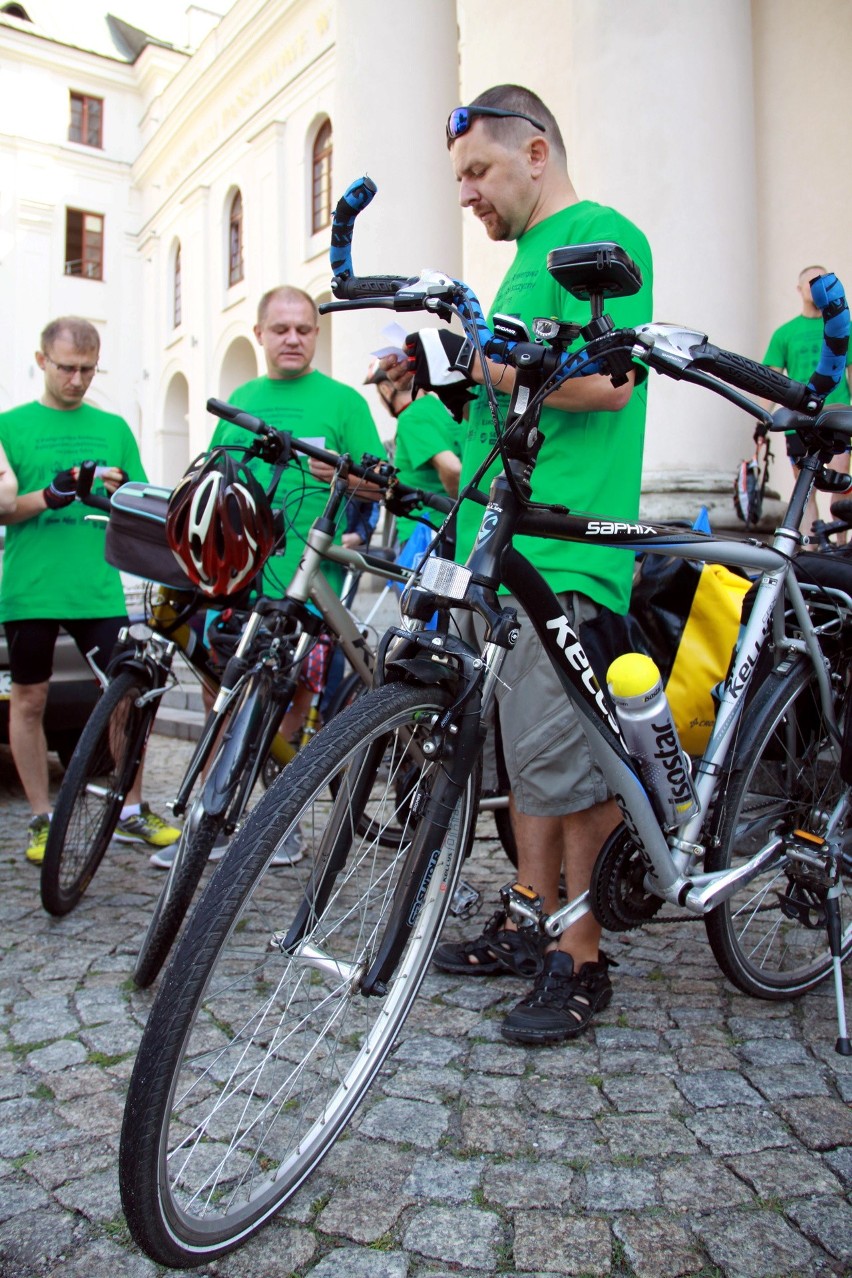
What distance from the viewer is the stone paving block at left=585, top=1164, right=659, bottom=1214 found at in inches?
72.3

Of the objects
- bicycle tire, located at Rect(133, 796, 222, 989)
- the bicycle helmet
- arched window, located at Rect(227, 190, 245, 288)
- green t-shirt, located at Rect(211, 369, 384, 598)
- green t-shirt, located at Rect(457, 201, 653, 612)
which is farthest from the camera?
arched window, located at Rect(227, 190, 245, 288)

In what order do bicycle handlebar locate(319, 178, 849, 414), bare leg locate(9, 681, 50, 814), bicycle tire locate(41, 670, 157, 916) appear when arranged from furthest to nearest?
bare leg locate(9, 681, 50, 814), bicycle tire locate(41, 670, 157, 916), bicycle handlebar locate(319, 178, 849, 414)

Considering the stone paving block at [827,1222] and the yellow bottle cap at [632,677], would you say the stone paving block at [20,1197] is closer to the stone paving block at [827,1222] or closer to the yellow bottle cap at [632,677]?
the stone paving block at [827,1222]

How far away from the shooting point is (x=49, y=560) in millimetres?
4133

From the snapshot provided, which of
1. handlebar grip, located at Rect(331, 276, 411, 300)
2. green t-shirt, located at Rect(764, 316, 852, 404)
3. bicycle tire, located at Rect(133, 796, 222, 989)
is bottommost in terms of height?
bicycle tire, located at Rect(133, 796, 222, 989)

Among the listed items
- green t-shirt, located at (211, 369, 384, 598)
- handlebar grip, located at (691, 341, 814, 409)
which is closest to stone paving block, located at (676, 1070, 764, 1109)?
handlebar grip, located at (691, 341, 814, 409)

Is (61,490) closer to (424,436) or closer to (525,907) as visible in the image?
(424,436)

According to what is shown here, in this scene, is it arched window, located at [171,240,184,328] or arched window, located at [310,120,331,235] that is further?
arched window, located at [171,240,184,328]

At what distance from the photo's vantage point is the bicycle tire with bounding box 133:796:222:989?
2.62 metres

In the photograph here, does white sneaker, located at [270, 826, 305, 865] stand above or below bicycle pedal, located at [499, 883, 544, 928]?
above

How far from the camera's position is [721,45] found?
5.50m

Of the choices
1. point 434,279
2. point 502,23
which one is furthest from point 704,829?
point 502,23

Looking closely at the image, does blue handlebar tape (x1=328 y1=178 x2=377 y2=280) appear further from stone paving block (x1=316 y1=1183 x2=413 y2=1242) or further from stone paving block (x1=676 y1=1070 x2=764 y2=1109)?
stone paving block (x1=676 y1=1070 x2=764 y2=1109)

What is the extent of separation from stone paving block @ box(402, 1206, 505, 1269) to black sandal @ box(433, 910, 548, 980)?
38.9 inches
